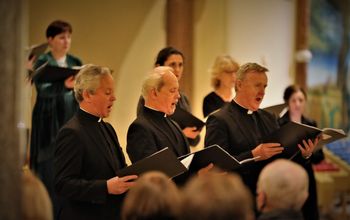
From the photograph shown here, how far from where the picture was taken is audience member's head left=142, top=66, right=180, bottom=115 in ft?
15.6

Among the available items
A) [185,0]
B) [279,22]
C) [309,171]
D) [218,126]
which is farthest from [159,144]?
[279,22]

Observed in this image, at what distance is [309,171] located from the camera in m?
5.87

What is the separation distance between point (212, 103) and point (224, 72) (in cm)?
27

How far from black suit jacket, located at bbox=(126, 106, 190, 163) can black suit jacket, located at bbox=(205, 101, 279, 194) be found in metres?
0.24

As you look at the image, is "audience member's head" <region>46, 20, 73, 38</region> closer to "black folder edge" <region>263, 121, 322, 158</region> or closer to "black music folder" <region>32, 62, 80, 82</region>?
"black music folder" <region>32, 62, 80, 82</region>

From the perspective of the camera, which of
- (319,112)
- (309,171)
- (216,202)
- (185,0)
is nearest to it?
(216,202)

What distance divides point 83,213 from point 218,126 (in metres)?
1.14

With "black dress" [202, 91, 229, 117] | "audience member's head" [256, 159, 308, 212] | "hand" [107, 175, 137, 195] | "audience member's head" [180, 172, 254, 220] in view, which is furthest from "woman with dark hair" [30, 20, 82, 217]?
"audience member's head" [180, 172, 254, 220]

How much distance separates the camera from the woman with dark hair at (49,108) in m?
6.47

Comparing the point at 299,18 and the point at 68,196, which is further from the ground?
the point at 299,18

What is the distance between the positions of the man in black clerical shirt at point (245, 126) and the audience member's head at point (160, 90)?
398mm

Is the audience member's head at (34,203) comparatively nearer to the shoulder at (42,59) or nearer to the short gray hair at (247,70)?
the short gray hair at (247,70)

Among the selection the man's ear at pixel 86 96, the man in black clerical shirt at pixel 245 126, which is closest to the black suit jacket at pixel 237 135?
the man in black clerical shirt at pixel 245 126

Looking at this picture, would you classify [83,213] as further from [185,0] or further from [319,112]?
[319,112]
